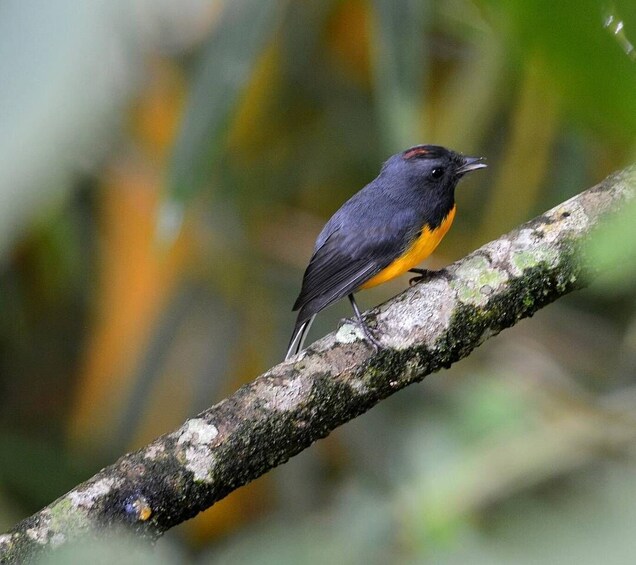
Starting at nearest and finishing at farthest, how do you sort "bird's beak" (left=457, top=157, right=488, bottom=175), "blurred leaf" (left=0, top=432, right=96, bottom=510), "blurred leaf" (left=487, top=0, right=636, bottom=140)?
1. "blurred leaf" (left=487, top=0, right=636, bottom=140)
2. "bird's beak" (left=457, top=157, right=488, bottom=175)
3. "blurred leaf" (left=0, top=432, right=96, bottom=510)

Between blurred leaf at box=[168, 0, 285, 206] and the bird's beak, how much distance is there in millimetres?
853

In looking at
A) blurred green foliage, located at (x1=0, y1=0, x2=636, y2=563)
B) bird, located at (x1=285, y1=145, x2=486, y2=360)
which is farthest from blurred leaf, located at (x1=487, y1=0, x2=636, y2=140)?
bird, located at (x1=285, y1=145, x2=486, y2=360)

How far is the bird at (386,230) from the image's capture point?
2.74m

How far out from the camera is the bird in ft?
8.98

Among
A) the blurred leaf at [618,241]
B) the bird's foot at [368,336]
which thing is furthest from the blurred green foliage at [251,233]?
the blurred leaf at [618,241]

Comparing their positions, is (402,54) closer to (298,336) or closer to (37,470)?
(298,336)

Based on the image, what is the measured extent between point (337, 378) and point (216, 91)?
1.24m

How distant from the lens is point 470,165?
301cm

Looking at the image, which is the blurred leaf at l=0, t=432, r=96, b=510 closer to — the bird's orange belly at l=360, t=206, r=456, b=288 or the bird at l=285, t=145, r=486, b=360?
the bird at l=285, t=145, r=486, b=360

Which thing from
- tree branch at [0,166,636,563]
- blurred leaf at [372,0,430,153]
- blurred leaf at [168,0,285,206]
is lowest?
tree branch at [0,166,636,563]

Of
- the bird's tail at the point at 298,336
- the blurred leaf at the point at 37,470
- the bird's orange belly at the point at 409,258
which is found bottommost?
the blurred leaf at the point at 37,470

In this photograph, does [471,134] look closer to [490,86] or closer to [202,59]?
[490,86]

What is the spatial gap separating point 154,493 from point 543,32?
4.94 ft

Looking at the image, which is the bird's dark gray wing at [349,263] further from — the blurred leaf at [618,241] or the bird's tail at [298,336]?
the blurred leaf at [618,241]
